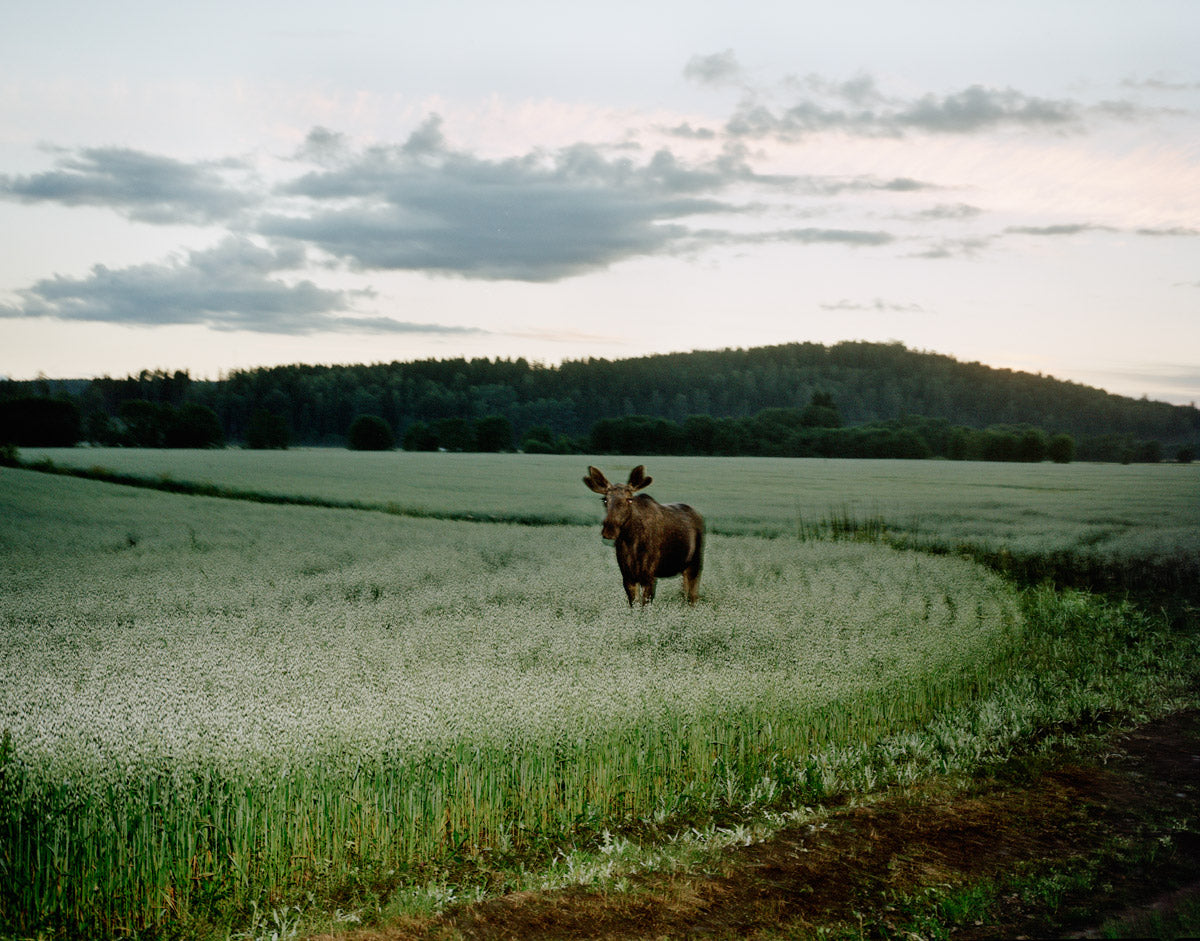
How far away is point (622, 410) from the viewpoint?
71062 mm

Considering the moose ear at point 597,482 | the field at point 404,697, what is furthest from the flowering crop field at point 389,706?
the moose ear at point 597,482

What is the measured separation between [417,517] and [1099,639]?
22.4 m

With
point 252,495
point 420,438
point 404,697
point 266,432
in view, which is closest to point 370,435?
point 420,438

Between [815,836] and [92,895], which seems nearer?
[92,895]

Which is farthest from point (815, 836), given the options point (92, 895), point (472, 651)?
point (92, 895)

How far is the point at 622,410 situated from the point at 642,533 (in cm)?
5761

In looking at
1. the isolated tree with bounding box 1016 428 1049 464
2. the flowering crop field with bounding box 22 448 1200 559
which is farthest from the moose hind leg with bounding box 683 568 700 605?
the isolated tree with bounding box 1016 428 1049 464

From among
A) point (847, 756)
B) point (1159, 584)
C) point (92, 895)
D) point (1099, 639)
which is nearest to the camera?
point (92, 895)

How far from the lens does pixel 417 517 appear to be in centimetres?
3098

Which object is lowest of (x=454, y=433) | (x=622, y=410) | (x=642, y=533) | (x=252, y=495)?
(x=252, y=495)

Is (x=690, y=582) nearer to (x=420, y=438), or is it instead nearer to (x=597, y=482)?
(x=597, y=482)

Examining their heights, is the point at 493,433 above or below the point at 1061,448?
below

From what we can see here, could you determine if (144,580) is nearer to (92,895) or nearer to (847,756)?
(92,895)

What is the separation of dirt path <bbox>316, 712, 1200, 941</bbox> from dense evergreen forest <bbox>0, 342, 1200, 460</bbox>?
53.4 metres
